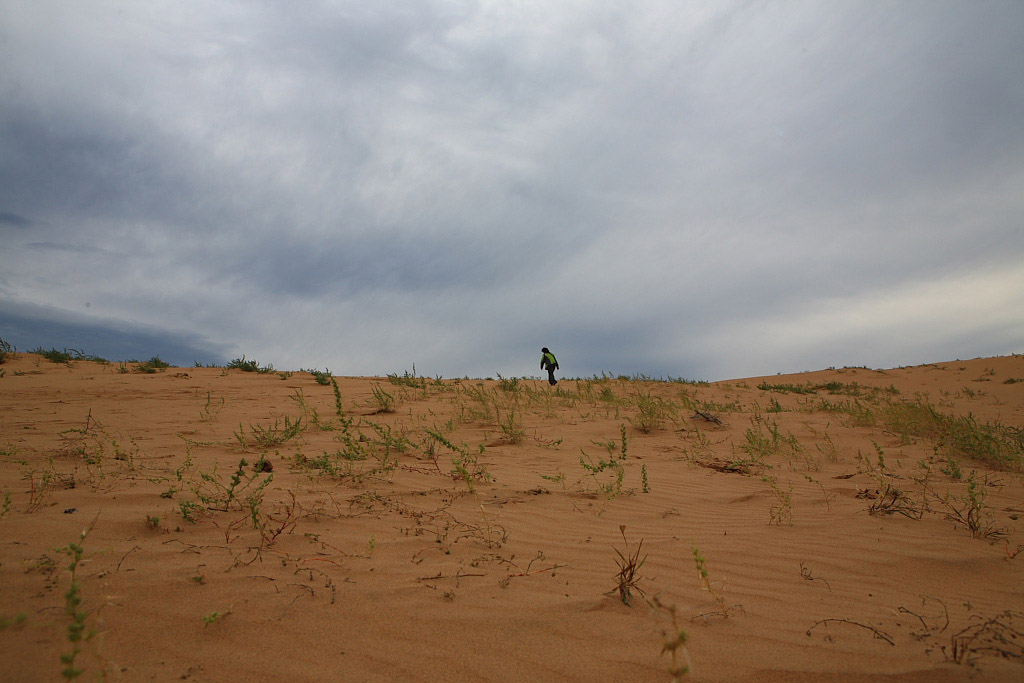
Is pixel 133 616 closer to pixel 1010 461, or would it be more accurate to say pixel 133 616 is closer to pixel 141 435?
pixel 141 435

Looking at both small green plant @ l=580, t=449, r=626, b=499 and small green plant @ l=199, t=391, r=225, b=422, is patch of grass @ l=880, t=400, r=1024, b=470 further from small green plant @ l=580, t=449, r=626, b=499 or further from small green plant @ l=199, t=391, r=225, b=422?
small green plant @ l=199, t=391, r=225, b=422

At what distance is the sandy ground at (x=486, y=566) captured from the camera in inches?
72.9

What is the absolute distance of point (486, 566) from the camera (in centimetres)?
263

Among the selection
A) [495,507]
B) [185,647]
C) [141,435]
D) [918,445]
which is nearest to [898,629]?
[495,507]

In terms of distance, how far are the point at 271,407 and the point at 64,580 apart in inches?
253

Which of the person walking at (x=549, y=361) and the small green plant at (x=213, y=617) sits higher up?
the person walking at (x=549, y=361)

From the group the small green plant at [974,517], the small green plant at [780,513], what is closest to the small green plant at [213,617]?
the small green plant at [780,513]

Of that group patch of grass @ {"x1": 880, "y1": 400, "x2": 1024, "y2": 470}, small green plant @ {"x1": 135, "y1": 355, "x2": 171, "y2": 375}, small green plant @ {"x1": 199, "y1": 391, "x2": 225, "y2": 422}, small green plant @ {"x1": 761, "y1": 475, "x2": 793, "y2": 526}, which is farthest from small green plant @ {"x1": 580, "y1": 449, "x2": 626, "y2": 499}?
small green plant @ {"x1": 135, "y1": 355, "x2": 171, "y2": 375}

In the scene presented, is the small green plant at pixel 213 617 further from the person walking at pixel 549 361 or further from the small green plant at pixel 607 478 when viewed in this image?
the person walking at pixel 549 361

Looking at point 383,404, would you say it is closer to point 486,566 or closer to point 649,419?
point 649,419

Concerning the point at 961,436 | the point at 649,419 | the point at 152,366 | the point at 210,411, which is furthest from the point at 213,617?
the point at 152,366

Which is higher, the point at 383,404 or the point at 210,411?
the point at 383,404

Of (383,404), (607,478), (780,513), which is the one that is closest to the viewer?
(780,513)

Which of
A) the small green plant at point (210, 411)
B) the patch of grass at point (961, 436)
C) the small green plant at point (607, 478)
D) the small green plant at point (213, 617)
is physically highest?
the small green plant at point (210, 411)
